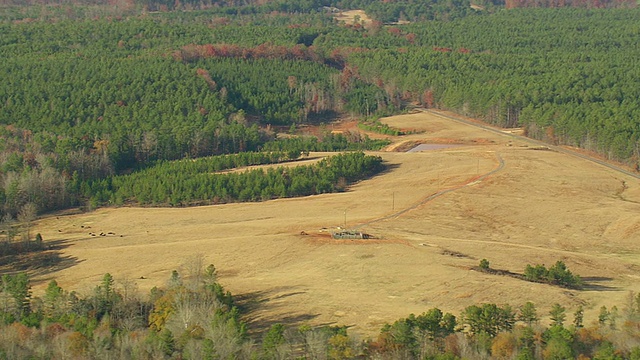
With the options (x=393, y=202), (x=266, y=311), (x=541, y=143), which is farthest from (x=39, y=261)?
(x=541, y=143)

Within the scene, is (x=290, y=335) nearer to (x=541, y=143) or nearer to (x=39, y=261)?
(x=39, y=261)

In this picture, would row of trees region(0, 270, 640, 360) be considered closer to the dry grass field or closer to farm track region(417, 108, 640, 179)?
the dry grass field

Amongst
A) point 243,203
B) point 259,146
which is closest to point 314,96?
point 259,146

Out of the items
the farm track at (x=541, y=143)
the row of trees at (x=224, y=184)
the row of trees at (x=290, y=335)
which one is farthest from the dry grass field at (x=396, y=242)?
the row of trees at (x=290, y=335)

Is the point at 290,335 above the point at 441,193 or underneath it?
above

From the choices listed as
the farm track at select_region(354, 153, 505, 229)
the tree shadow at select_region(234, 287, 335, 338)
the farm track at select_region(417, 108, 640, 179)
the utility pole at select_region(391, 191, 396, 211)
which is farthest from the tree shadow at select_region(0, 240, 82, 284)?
the farm track at select_region(417, 108, 640, 179)

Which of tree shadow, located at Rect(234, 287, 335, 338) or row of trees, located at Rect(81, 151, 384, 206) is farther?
row of trees, located at Rect(81, 151, 384, 206)

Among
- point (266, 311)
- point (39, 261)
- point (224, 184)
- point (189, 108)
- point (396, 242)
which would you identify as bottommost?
point (39, 261)
